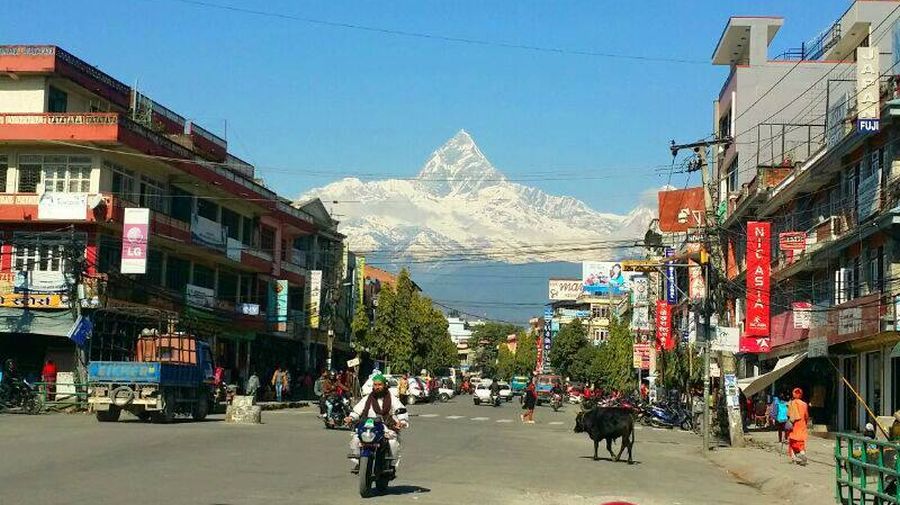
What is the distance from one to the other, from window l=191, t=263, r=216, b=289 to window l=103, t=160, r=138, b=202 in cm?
773

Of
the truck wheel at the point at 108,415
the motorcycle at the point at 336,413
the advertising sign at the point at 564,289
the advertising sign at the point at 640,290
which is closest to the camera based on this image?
the motorcycle at the point at 336,413

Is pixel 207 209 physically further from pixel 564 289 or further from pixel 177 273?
pixel 564 289

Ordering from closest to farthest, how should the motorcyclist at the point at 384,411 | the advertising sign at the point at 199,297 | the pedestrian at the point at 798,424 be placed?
the motorcyclist at the point at 384,411
the pedestrian at the point at 798,424
the advertising sign at the point at 199,297

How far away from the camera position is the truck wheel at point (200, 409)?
3419 centimetres

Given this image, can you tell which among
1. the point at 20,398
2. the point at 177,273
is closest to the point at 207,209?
the point at 177,273

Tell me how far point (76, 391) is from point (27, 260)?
736 cm

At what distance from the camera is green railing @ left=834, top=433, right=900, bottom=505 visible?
11.9 m

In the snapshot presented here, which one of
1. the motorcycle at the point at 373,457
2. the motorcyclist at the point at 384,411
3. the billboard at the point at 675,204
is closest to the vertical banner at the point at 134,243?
the motorcyclist at the point at 384,411

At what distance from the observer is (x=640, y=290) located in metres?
96.8

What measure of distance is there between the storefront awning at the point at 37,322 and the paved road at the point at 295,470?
11.5m

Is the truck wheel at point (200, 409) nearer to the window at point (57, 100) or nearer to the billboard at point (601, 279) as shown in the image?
the window at point (57, 100)

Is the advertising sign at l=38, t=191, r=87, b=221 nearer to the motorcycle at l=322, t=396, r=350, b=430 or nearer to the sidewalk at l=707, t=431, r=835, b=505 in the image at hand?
the motorcycle at l=322, t=396, r=350, b=430

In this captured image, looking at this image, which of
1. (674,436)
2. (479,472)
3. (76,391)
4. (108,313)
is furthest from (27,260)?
(479,472)

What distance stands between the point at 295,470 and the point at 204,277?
3804 centimetres
